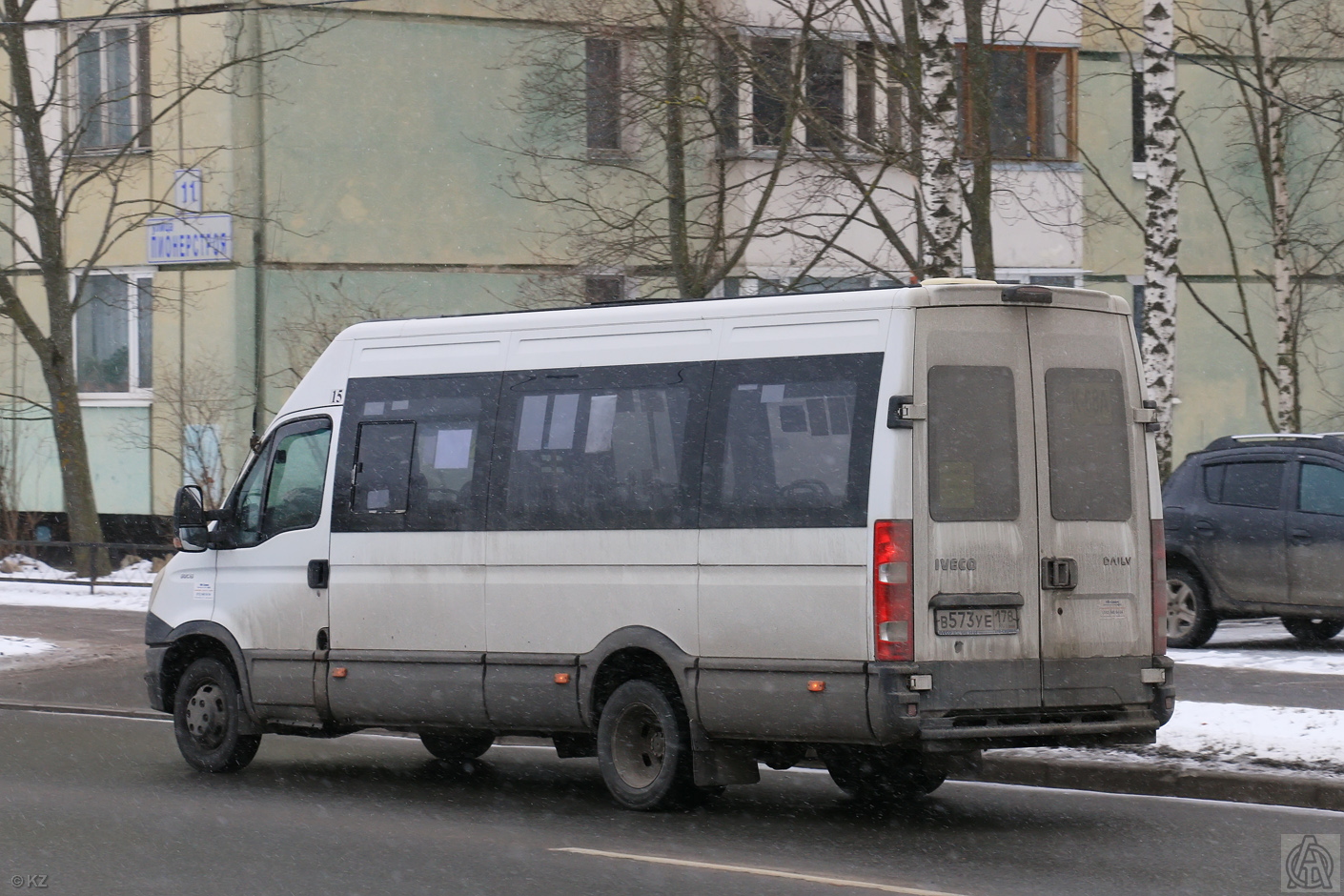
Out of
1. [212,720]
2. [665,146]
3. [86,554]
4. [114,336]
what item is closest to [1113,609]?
[212,720]

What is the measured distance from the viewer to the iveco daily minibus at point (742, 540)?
28.3 ft

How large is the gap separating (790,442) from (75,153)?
1859cm

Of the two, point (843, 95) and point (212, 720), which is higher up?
point (843, 95)

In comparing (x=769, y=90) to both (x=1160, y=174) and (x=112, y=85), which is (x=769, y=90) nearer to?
(x=1160, y=174)

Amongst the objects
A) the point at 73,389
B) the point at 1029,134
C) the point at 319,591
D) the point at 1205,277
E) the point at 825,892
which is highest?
the point at 1029,134

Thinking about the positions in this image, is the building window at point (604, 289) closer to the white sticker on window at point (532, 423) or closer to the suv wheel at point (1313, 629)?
the suv wheel at point (1313, 629)

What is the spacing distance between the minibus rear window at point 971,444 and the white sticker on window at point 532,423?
7.78ft

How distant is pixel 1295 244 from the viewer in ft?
92.1

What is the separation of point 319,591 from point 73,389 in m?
14.3

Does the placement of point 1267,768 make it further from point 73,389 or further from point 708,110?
point 73,389

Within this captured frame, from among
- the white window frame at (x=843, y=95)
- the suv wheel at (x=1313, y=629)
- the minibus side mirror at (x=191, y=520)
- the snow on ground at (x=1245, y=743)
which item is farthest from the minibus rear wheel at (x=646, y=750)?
the white window frame at (x=843, y=95)

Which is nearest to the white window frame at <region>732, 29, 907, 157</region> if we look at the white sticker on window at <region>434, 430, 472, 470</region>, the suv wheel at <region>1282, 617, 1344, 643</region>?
the suv wheel at <region>1282, 617, 1344, 643</region>

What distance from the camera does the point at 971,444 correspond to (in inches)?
347

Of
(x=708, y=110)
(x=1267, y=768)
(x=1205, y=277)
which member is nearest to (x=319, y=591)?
(x=1267, y=768)
